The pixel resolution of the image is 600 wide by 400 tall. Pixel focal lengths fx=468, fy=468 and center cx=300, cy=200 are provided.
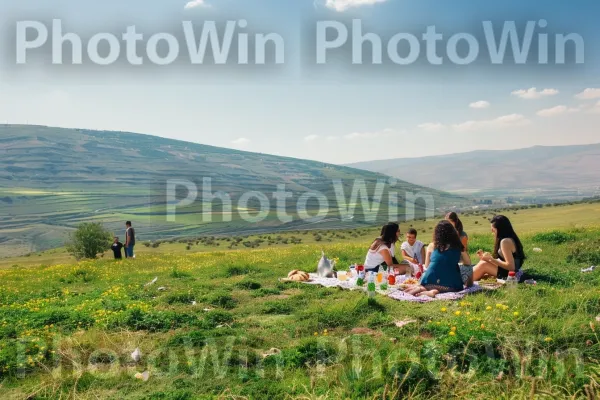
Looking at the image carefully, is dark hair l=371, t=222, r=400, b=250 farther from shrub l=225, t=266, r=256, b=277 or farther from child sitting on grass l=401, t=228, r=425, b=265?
shrub l=225, t=266, r=256, b=277

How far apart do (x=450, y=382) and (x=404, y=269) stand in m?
8.38

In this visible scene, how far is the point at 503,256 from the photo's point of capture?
44.1 ft

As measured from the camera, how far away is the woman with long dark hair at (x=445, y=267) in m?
12.3

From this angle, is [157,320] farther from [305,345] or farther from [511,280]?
[511,280]

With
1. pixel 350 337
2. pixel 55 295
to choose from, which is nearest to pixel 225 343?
pixel 350 337

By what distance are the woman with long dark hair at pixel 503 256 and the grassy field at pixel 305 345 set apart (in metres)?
0.98

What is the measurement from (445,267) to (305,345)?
5.52 m

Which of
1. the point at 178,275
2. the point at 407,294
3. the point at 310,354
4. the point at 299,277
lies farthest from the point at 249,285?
the point at 310,354

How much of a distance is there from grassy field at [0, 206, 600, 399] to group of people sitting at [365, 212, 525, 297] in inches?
42.8

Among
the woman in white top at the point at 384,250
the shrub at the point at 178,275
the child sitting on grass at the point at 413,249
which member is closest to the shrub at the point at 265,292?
the woman in white top at the point at 384,250

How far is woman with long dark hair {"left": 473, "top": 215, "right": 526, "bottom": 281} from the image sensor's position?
13.2 meters

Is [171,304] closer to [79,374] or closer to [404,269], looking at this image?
[79,374]

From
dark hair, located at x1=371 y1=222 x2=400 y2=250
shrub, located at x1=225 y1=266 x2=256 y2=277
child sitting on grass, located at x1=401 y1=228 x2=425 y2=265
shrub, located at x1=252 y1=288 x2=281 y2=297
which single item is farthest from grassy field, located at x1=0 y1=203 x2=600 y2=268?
shrub, located at x1=252 y1=288 x2=281 y2=297

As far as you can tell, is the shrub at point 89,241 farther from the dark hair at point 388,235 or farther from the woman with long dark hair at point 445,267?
the woman with long dark hair at point 445,267
